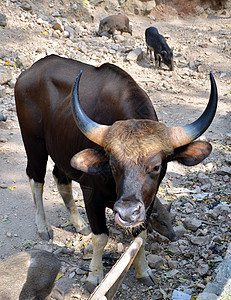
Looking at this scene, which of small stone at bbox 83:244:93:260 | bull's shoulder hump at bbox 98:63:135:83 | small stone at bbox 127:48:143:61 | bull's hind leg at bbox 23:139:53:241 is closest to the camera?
bull's shoulder hump at bbox 98:63:135:83

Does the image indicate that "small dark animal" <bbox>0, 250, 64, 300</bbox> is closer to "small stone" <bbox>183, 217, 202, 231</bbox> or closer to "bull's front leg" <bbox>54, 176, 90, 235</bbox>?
"bull's front leg" <bbox>54, 176, 90, 235</bbox>

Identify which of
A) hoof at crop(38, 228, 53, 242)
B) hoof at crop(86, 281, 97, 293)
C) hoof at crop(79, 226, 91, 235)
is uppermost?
hoof at crop(86, 281, 97, 293)

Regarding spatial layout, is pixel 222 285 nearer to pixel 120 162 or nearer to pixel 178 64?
pixel 120 162

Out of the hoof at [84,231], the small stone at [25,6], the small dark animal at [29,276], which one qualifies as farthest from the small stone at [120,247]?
the small stone at [25,6]

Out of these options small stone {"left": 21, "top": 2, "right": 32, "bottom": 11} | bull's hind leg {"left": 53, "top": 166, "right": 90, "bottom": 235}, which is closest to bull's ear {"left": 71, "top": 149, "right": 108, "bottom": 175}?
bull's hind leg {"left": 53, "top": 166, "right": 90, "bottom": 235}

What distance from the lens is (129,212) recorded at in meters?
2.88

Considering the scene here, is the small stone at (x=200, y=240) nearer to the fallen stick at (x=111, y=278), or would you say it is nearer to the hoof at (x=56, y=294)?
the hoof at (x=56, y=294)

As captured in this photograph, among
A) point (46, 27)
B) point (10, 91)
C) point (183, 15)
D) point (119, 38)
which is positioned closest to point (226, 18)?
point (183, 15)

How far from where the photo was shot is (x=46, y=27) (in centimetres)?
1483

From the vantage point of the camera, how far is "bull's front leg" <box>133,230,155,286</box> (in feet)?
14.1

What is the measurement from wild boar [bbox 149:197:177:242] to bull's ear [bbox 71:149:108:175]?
1.59 meters

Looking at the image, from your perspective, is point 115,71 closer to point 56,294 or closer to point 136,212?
point 136,212

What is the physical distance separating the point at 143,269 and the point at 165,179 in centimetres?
255

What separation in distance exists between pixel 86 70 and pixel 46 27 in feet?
36.3
